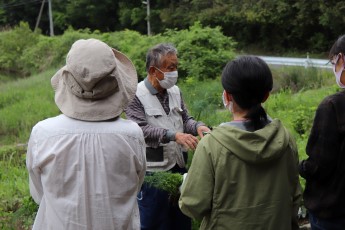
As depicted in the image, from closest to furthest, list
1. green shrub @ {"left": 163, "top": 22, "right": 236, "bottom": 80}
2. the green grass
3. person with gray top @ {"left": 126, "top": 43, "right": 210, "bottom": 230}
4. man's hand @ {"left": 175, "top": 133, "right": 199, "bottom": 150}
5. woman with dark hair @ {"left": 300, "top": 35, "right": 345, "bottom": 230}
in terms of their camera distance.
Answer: woman with dark hair @ {"left": 300, "top": 35, "right": 345, "bottom": 230}, man's hand @ {"left": 175, "top": 133, "right": 199, "bottom": 150}, person with gray top @ {"left": 126, "top": 43, "right": 210, "bottom": 230}, the green grass, green shrub @ {"left": 163, "top": 22, "right": 236, "bottom": 80}

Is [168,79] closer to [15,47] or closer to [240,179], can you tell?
[240,179]

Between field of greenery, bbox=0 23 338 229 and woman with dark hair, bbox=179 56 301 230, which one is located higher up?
woman with dark hair, bbox=179 56 301 230

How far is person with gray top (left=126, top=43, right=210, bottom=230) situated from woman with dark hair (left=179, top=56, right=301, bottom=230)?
A: 1129 millimetres

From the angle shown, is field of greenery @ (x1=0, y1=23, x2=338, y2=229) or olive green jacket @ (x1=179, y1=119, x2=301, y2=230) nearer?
olive green jacket @ (x1=179, y1=119, x2=301, y2=230)

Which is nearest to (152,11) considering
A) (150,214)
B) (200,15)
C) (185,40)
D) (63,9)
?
(200,15)

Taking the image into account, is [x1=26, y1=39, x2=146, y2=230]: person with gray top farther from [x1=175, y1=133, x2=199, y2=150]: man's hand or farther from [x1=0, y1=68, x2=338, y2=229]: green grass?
[x1=0, y1=68, x2=338, y2=229]: green grass

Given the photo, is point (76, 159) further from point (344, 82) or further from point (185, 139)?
point (344, 82)

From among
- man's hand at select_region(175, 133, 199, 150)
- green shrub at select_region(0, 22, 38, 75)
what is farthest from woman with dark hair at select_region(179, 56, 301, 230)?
green shrub at select_region(0, 22, 38, 75)

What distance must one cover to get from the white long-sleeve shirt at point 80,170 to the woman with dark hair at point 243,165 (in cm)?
31

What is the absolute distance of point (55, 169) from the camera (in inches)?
89.2

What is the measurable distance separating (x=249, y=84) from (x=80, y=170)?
2.68 ft

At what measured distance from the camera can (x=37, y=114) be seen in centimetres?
1194

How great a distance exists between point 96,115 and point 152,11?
41.5 m

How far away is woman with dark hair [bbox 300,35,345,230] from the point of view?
2564 millimetres
